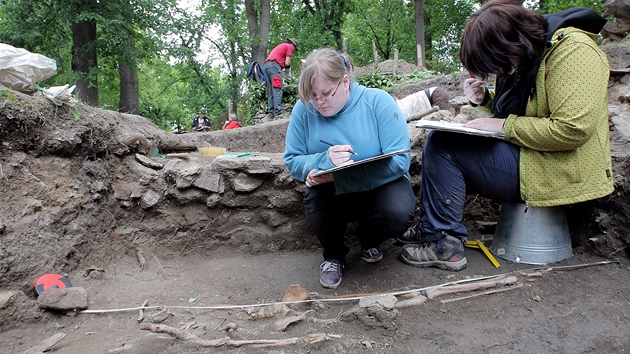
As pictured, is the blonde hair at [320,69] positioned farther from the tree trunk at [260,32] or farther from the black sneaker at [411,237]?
the tree trunk at [260,32]

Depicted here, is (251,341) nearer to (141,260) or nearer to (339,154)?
(339,154)

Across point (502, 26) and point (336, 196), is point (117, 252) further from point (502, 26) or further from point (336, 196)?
point (502, 26)

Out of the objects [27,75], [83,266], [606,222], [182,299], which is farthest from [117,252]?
[606,222]

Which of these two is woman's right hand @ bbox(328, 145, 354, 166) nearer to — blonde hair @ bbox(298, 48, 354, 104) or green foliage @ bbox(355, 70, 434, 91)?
blonde hair @ bbox(298, 48, 354, 104)

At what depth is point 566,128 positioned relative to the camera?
1.94m

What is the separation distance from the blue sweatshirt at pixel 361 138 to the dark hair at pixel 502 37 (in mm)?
523

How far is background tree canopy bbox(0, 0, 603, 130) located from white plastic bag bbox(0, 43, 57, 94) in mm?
3240

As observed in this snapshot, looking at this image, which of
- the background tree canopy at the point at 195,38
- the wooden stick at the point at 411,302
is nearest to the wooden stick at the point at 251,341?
the wooden stick at the point at 411,302

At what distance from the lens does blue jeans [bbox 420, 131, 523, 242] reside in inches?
86.7

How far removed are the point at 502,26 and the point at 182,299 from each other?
7.76 ft

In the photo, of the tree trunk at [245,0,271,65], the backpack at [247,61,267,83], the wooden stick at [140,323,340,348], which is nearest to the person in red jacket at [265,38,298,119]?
the backpack at [247,61,267,83]

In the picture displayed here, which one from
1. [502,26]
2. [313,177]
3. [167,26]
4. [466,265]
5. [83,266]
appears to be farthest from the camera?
[167,26]

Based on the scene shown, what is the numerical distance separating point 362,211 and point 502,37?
123 centimetres

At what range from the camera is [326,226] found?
2.48 meters
